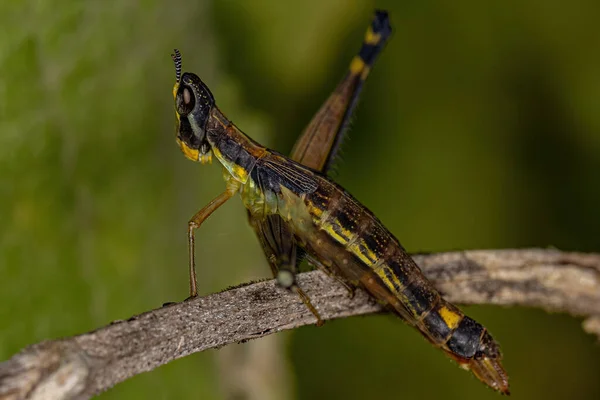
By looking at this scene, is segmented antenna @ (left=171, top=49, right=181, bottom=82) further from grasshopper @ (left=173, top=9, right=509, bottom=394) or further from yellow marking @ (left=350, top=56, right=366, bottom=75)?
yellow marking @ (left=350, top=56, right=366, bottom=75)

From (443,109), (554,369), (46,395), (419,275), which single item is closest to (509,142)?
(443,109)

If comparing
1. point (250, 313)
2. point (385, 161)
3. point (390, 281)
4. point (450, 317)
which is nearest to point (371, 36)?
point (385, 161)

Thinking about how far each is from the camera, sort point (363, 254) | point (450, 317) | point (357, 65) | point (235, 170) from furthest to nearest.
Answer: point (235, 170) < point (357, 65) < point (363, 254) < point (450, 317)

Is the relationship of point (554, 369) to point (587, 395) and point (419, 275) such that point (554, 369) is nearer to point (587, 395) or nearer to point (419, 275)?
point (587, 395)

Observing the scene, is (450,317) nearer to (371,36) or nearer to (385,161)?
(385,161)

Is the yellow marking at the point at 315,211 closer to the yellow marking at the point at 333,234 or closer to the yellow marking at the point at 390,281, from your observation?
the yellow marking at the point at 333,234

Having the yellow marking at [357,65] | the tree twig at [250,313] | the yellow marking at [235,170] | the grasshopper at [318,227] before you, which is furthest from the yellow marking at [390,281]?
the yellow marking at [357,65]

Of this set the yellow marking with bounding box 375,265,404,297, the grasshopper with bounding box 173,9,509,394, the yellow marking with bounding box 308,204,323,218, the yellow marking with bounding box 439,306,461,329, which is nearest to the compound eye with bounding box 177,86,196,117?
the grasshopper with bounding box 173,9,509,394

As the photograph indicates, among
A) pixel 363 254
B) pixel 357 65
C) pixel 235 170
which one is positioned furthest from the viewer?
pixel 235 170
